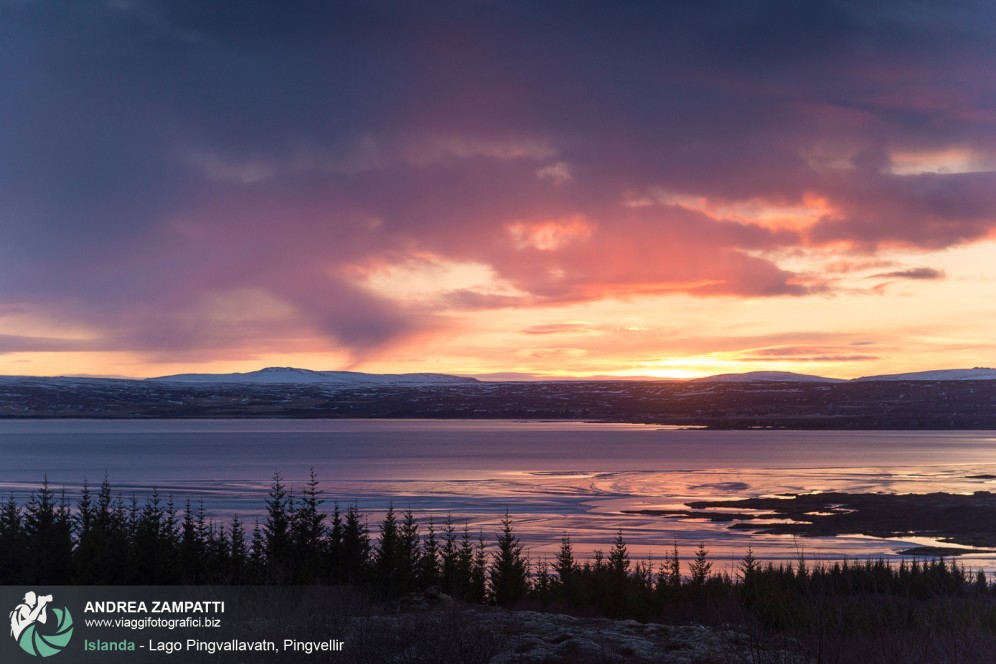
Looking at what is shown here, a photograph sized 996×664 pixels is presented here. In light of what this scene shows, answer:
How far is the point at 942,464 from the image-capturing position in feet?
343

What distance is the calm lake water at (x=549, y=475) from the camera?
4925cm

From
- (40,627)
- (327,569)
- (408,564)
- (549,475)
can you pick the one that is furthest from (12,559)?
(549,475)

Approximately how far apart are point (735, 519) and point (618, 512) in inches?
306

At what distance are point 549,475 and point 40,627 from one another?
7832 cm

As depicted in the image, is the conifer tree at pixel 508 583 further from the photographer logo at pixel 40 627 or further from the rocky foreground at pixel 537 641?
the photographer logo at pixel 40 627

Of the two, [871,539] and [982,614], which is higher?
[982,614]

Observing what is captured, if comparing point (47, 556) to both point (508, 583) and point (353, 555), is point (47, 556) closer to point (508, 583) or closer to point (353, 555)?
point (353, 555)

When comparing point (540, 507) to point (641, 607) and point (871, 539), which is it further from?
point (641, 607)

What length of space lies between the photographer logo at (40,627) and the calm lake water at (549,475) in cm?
2085

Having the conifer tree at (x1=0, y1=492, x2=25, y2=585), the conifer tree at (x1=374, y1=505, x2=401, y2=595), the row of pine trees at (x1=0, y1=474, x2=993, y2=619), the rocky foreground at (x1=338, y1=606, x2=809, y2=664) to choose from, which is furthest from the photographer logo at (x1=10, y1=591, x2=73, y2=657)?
the conifer tree at (x1=0, y1=492, x2=25, y2=585)

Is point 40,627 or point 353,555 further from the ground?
point 40,627

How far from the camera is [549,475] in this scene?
89.9 m

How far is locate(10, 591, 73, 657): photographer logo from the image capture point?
13.0 meters

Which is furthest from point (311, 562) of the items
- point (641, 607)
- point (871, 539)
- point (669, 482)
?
point (669, 482)
